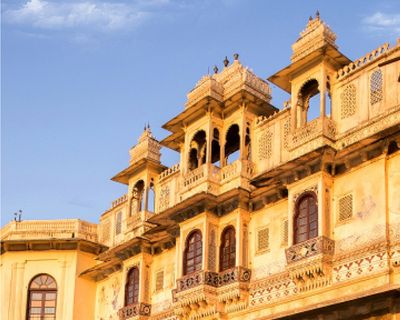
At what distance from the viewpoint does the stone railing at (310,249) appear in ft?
71.3

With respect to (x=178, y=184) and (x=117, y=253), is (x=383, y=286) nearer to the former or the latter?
(x=178, y=184)

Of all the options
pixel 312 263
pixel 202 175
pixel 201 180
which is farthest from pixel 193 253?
pixel 312 263

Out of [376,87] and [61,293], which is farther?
[61,293]

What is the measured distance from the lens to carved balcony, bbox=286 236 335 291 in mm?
21703

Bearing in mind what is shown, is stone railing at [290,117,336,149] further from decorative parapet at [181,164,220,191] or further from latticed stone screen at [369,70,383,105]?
decorative parapet at [181,164,220,191]

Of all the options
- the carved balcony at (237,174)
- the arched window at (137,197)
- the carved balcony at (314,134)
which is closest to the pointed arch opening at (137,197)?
the arched window at (137,197)

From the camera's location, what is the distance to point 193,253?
2606cm

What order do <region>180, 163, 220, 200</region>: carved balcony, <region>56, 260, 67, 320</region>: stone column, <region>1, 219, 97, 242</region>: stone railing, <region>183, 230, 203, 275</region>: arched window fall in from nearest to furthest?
<region>183, 230, 203, 275</region>: arched window
<region>180, 163, 220, 200</region>: carved balcony
<region>56, 260, 67, 320</region>: stone column
<region>1, 219, 97, 242</region>: stone railing

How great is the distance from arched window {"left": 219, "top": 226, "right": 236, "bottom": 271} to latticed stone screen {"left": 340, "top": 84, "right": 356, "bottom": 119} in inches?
190

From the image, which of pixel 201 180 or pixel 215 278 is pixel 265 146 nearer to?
pixel 201 180

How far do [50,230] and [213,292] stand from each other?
10.4 meters

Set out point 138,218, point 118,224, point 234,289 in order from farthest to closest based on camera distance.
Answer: point 118,224 < point 138,218 < point 234,289

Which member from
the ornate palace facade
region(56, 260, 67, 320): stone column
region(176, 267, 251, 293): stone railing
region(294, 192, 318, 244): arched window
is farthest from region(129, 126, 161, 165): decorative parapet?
region(294, 192, 318, 244): arched window

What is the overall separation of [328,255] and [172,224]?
698cm
